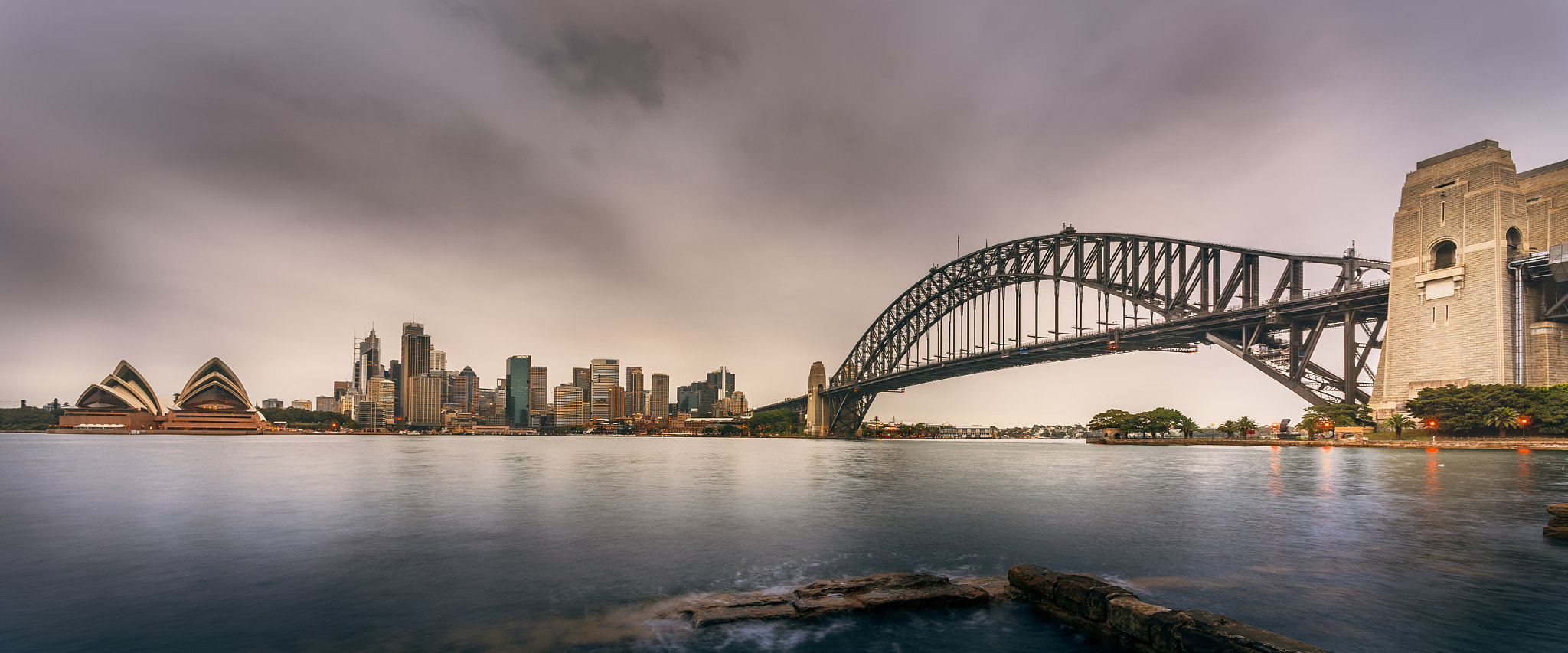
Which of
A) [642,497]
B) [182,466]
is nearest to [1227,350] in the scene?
[642,497]

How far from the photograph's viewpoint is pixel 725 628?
26.1 feet

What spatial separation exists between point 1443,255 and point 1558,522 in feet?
143

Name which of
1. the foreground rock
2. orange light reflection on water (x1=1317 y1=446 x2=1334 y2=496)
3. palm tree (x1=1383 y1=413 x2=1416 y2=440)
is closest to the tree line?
palm tree (x1=1383 y1=413 x2=1416 y2=440)

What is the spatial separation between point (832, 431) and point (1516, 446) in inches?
3588

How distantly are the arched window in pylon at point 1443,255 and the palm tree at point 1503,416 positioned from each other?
9952 mm

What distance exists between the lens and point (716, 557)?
12539 mm

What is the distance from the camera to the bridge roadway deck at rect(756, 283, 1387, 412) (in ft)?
158

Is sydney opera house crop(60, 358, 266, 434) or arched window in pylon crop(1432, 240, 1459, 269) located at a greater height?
arched window in pylon crop(1432, 240, 1459, 269)

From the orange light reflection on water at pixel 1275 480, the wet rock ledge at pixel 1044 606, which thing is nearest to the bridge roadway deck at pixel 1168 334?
the orange light reflection on water at pixel 1275 480

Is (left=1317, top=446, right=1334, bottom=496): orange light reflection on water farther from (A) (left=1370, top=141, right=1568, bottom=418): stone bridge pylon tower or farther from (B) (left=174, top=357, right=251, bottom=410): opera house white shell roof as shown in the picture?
(B) (left=174, top=357, right=251, bottom=410): opera house white shell roof

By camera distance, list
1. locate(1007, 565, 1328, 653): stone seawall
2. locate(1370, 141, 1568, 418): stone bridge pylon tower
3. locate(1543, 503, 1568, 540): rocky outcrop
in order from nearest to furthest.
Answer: locate(1007, 565, 1328, 653): stone seawall → locate(1543, 503, 1568, 540): rocky outcrop → locate(1370, 141, 1568, 418): stone bridge pylon tower

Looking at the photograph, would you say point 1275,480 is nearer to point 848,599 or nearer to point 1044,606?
point 1044,606

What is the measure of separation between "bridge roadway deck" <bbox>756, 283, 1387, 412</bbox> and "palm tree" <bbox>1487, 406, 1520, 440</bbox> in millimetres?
10318

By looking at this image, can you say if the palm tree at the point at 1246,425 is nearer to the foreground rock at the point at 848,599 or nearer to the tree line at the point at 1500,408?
the tree line at the point at 1500,408
